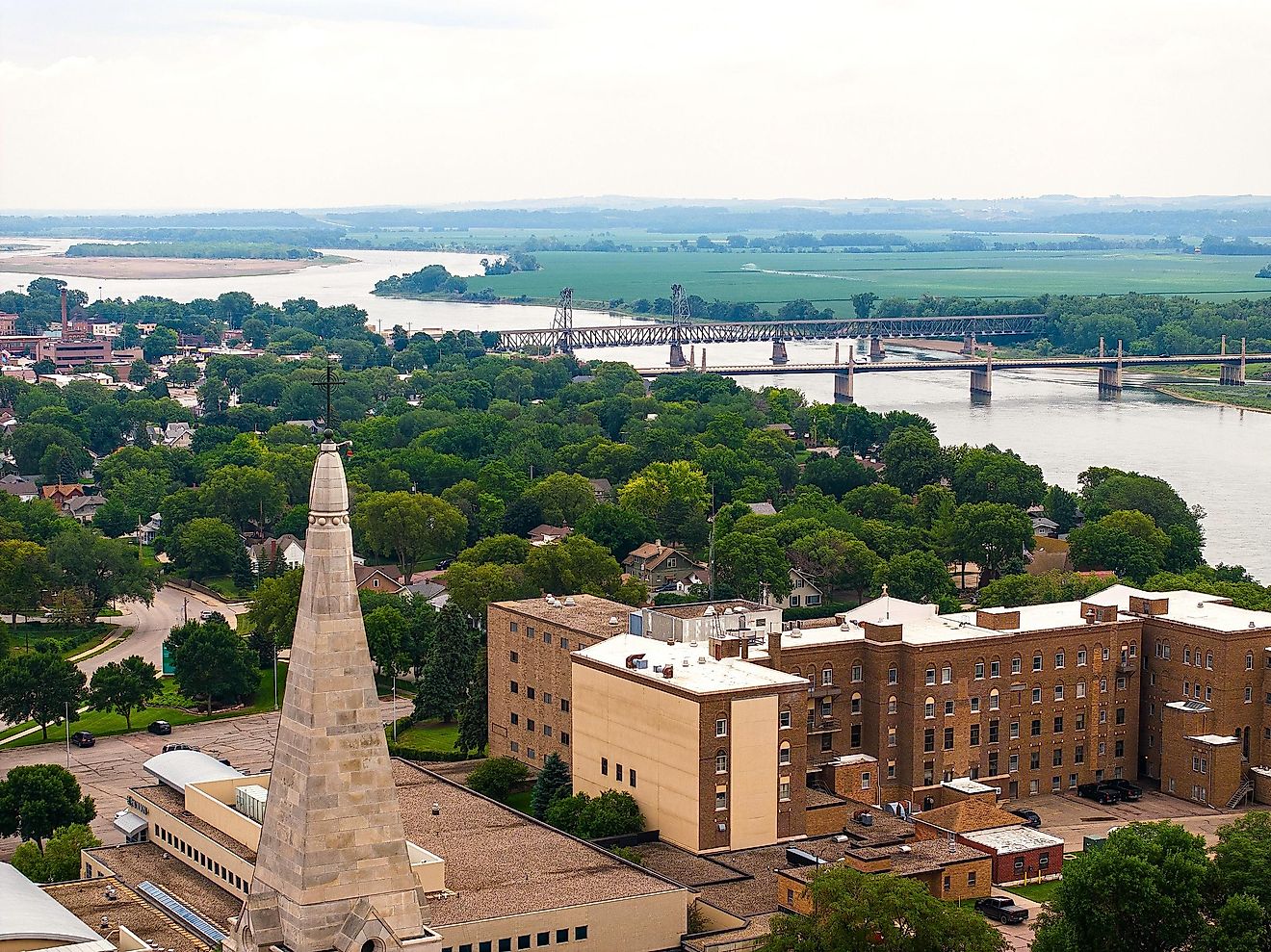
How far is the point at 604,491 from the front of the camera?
9206 centimetres

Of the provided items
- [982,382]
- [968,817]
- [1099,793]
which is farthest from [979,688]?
[982,382]

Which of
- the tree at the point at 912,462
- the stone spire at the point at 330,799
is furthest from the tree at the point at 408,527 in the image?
the stone spire at the point at 330,799

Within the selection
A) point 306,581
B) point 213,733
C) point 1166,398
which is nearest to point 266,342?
point 1166,398

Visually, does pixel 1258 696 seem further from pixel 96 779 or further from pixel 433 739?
pixel 96 779

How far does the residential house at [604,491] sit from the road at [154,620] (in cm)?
2062

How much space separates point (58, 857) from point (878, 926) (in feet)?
54.6

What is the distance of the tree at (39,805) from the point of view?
142 ft

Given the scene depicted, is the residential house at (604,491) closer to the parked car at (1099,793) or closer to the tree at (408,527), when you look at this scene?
the tree at (408,527)

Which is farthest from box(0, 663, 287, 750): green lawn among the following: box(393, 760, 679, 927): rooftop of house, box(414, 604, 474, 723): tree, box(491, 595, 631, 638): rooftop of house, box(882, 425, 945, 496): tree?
box(882, 425, 945, 496): tree

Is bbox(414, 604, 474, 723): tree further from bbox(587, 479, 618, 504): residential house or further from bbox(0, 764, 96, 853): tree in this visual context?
bbox(587, 479, 618, 504): residential house

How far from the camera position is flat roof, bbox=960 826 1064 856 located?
42.2 metres

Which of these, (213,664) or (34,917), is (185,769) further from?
(213,664)

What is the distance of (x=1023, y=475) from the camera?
86375 mm

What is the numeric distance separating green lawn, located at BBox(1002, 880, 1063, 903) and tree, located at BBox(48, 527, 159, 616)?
→ 38.3m
